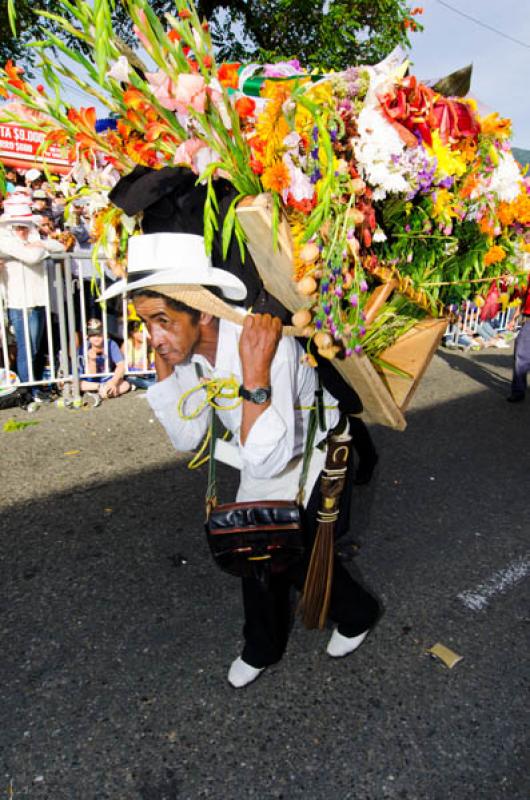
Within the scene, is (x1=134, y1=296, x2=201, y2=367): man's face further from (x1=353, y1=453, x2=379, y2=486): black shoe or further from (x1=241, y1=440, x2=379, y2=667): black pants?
(x1=353, y1=453, x2=379, y2=486): black shoe

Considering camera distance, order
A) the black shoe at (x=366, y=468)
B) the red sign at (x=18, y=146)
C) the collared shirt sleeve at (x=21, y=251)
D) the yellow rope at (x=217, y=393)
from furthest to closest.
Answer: the red sign at (x=18, y=146) < the collared shirt sleeve at (x=21, y=251) < the black shoe at (x=366, y=468) < the yellow rope at (x=217, y=393)

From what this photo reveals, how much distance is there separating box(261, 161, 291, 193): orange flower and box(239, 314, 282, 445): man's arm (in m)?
0.39

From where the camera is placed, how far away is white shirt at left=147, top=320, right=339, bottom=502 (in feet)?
5.97

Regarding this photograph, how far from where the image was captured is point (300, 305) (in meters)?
1.75

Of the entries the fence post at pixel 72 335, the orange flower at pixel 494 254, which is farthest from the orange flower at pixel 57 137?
the fence post at pixel 72 335

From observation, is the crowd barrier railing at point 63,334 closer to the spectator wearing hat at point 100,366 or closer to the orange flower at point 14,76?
the spectator wearing hat at point 100,366

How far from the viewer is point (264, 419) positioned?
181 cm

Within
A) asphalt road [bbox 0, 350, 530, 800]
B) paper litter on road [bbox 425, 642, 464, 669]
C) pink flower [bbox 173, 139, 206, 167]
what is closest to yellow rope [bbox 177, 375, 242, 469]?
pink flower [bbox 173, 139, 206, 167]

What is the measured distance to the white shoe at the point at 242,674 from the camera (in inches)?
93.1

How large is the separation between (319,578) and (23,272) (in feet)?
15.6

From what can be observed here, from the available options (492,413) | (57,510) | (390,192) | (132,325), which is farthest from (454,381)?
(390,192)

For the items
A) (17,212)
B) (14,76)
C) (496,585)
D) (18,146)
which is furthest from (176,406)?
(18,146)

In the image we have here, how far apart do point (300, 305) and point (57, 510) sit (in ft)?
8.63

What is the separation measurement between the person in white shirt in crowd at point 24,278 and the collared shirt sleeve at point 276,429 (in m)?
4.54
